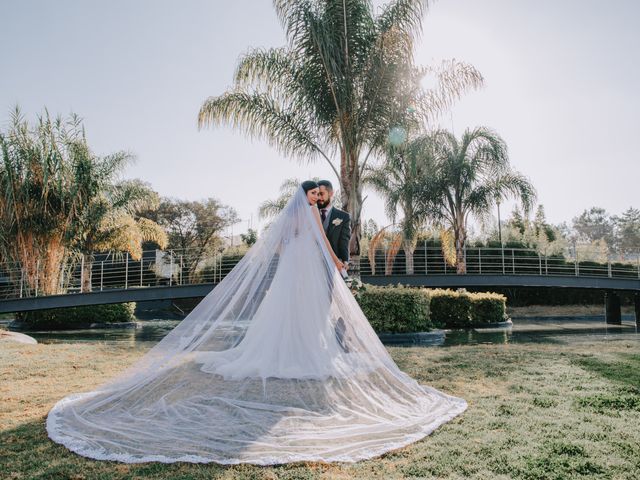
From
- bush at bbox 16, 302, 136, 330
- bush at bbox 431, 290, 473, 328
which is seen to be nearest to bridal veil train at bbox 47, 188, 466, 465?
bush at bbox 431, 290, 473, 328

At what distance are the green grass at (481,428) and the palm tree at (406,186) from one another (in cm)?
990

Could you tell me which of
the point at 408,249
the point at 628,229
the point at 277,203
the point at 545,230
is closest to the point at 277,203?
the point at 277,203

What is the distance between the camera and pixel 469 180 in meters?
17.7

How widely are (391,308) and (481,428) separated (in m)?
7.01

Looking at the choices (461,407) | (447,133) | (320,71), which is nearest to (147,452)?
(461,407)

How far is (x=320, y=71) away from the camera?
11078 mm

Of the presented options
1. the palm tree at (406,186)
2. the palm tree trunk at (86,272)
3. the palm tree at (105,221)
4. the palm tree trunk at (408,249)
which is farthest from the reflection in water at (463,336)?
the palm tree at (406,186)

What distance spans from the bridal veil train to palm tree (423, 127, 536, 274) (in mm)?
13785

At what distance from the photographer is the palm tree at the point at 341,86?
35.3 ft

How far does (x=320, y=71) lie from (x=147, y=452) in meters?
9.95

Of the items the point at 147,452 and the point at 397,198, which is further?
the point at 397,198

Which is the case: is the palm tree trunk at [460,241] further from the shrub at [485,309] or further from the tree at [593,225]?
the tree at [593,225]

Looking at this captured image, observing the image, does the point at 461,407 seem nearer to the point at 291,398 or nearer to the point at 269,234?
the point at 291,398

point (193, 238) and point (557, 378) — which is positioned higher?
point (193, 238)
